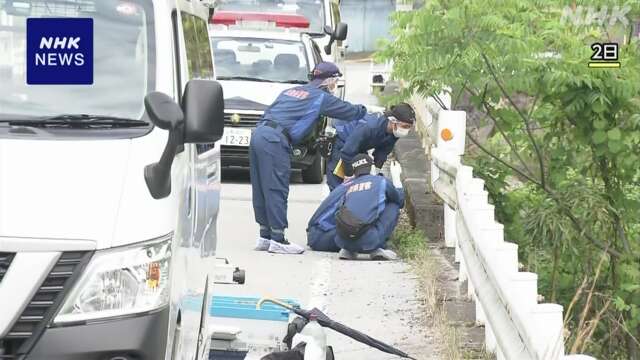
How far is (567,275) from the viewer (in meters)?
10.6

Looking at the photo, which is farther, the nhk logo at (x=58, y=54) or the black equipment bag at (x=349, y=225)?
the black equipment bag at (x=349, y=225)

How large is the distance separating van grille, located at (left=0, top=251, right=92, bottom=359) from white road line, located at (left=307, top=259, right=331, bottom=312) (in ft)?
15.1

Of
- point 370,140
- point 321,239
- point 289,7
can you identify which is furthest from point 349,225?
point 289,7

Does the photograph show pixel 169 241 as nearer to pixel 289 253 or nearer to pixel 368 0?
pixel 289 253

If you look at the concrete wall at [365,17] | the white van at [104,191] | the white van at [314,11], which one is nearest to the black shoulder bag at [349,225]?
the white van at [104,191]

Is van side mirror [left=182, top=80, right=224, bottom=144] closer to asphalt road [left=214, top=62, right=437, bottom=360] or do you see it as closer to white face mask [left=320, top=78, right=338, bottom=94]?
asphalt road [left=214, top=62, right=437, bottom=360]

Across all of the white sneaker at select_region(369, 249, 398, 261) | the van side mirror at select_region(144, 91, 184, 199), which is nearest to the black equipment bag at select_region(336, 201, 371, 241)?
the white sneaker at select_region(369, 249, 398, 261)

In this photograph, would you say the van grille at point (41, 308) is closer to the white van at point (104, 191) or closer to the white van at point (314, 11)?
the white van at point (104, 191)

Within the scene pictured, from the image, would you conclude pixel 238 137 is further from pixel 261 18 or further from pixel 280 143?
pixel 261 18

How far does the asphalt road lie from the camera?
8406mm

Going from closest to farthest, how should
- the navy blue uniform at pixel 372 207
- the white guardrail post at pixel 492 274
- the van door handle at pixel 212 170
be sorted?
the white guardrail post at pixel 492 274, the van door handle at pixel 212 170, the navy blue uniform at pixel 372 207

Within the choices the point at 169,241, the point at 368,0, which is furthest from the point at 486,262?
the point at 368,0

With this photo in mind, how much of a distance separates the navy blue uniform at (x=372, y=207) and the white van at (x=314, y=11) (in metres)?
9.87

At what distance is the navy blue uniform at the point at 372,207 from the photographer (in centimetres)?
1131
